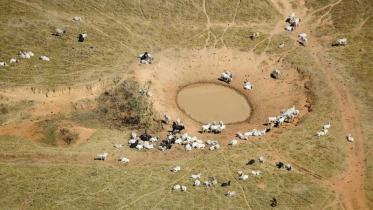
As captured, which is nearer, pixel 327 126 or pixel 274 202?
pixel 274 202

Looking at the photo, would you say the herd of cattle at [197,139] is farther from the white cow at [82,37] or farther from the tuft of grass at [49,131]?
the tuft of grass at [49,131]

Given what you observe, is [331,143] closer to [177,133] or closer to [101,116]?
[177,133]

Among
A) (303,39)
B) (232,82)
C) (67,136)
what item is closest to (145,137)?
(67,136)

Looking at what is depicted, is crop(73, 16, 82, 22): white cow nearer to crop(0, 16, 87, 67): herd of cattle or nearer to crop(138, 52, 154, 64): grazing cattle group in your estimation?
crop(0, 16, 87, 67): herd of cattle

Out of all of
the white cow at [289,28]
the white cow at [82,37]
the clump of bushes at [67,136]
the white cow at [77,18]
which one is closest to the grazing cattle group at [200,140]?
the clump of bushes at [67,136]

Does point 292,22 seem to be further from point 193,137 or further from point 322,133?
point 193,137

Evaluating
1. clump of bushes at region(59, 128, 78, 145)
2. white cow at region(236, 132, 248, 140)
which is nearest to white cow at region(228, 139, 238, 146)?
white cow at region(236, 132, 248, 140)
